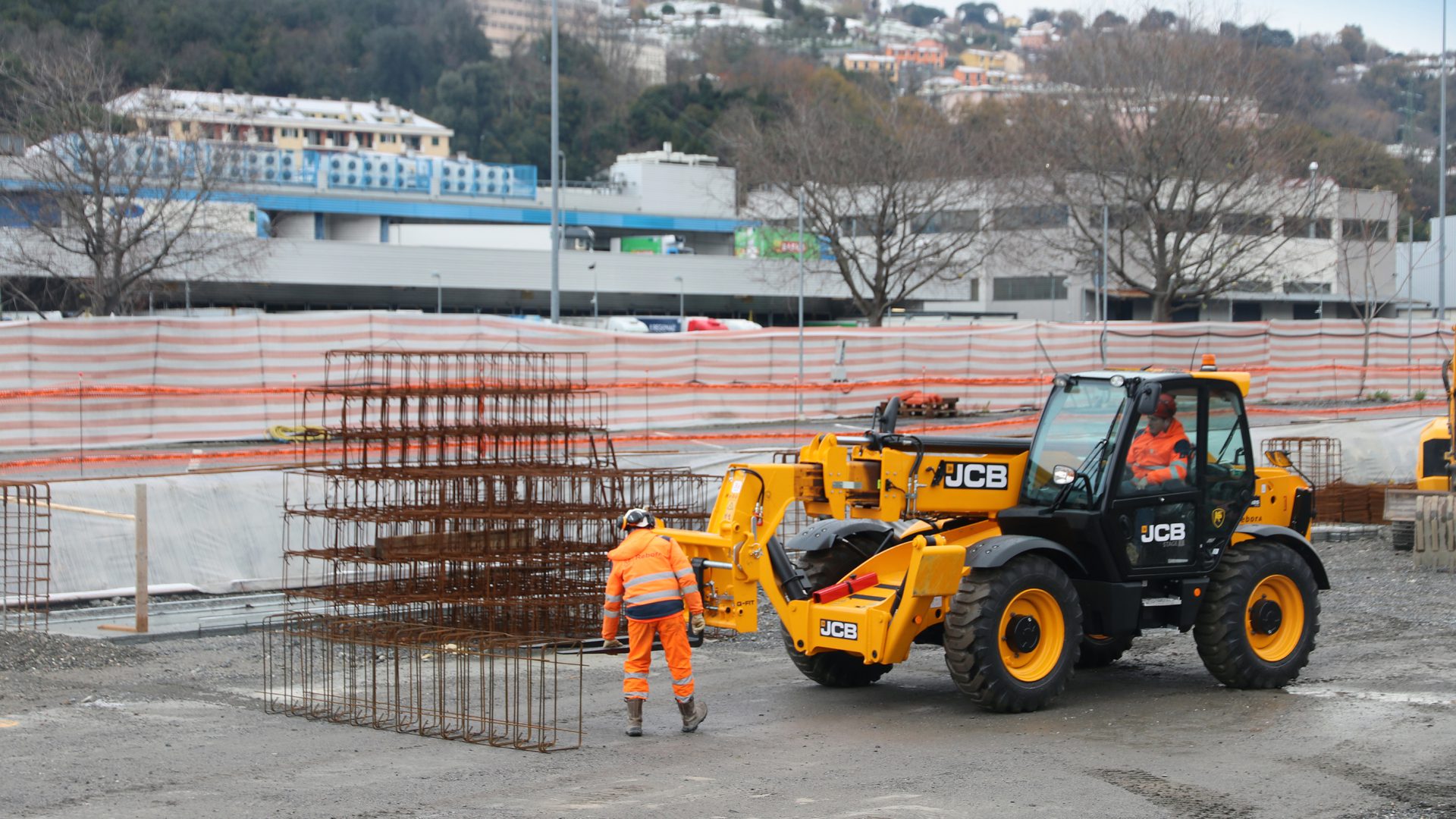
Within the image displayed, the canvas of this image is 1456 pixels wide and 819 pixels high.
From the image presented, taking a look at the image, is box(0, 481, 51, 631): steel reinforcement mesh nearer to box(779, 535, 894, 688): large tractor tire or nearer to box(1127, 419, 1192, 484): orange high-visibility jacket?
→ box(779, 535, 894, 688): large tractor tire

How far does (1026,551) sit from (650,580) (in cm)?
269

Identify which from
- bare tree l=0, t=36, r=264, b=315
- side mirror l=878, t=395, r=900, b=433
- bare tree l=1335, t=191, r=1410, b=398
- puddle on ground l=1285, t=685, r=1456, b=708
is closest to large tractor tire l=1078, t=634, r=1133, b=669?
puddle on ground l=1285, t=685, r=1456, b=708

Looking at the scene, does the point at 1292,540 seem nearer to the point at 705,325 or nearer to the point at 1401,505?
the point at 1401,505

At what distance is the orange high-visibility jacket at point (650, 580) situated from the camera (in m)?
9.66

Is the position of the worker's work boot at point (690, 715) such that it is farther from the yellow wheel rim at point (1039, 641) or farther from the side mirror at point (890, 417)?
the side mirror at point (890, 417)

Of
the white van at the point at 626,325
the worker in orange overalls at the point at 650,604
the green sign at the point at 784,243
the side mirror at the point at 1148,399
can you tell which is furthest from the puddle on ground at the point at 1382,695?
the white van at the point at 626,325

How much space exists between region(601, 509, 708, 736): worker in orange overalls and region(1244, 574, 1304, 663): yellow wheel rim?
14.8 feet

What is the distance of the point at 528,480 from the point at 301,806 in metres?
5.84

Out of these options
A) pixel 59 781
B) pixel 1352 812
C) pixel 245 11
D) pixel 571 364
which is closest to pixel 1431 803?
pixel 1352 812

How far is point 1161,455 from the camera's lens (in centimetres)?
1085

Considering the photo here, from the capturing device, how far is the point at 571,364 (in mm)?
30453

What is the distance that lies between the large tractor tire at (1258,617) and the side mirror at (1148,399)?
1608mm

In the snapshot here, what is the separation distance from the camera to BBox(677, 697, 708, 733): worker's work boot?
979cm

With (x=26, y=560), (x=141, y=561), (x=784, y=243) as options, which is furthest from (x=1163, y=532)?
(x=784, y=243)
